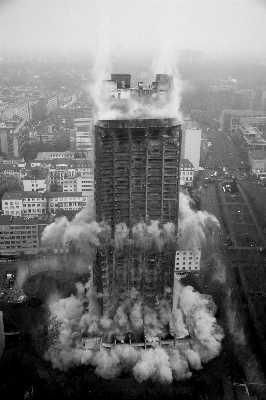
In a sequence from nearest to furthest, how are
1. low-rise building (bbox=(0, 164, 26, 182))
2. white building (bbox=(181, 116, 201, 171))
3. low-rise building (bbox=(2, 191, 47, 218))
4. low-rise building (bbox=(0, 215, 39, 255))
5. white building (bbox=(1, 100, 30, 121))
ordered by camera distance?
low-rise building (bbox=(0, 215, 39, 255)) → low-rise building (bbox=(2, 191, 47, 218)) → low-rise building (bbox=(0, 164, 26, 182)) → white building (bbox=(181, 116, 201, 171)) → white building (bbox=(1, 100, 30, 121))

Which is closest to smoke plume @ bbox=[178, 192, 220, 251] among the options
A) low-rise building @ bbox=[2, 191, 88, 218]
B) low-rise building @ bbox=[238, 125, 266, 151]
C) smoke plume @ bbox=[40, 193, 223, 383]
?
smoke plume @ bbox=[40, 193, 223, 383]

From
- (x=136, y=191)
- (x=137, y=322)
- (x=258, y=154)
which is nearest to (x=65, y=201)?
(x=137, y=322)

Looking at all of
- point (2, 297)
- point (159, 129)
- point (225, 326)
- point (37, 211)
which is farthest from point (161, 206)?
point (37, 211)

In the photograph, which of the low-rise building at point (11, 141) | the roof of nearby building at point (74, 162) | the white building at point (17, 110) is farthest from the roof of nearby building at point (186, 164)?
the white building at point (17, 110)

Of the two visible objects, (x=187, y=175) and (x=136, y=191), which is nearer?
(x=136, y=191)

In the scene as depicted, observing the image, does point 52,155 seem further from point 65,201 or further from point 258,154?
point 258,154

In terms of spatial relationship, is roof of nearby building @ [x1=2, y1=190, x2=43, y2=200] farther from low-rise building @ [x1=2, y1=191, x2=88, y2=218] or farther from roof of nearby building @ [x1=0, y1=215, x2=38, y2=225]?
roof of nearby building @ [x1=0, y1=215, x2=38, y2=225]
